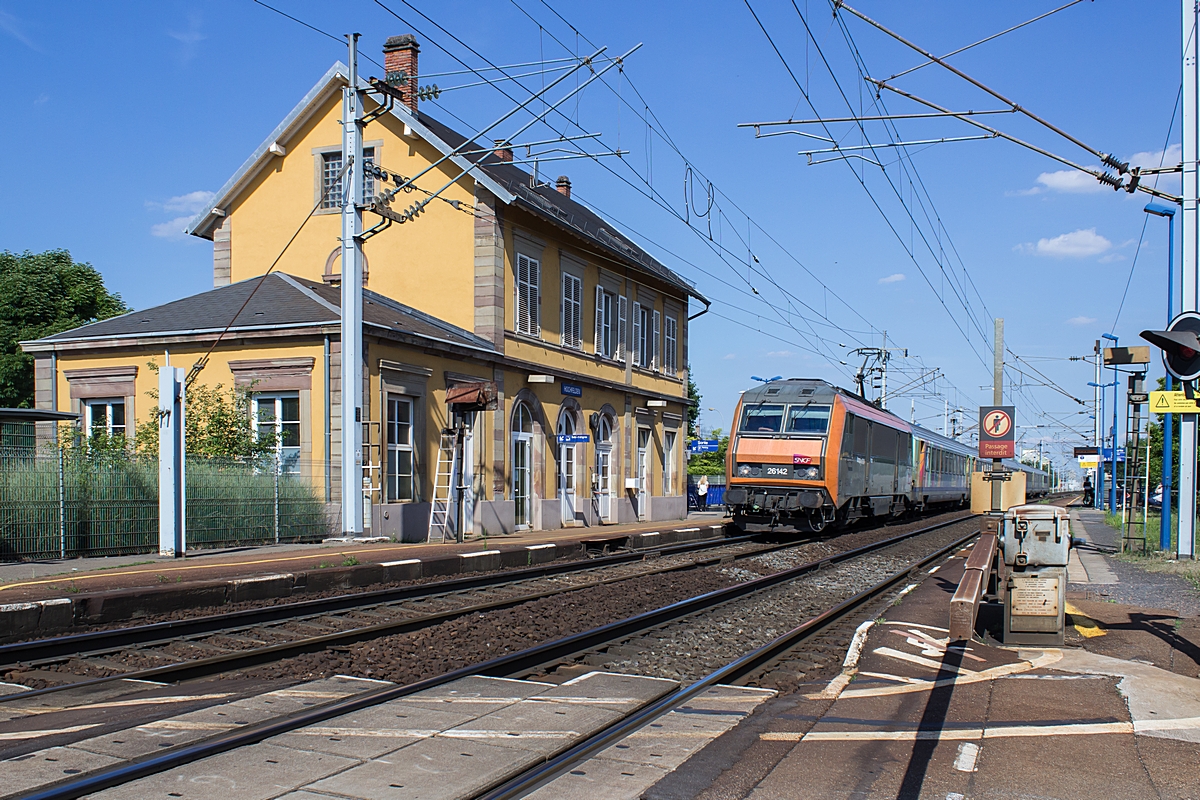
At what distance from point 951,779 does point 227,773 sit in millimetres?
3510

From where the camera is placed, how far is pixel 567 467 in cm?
2920

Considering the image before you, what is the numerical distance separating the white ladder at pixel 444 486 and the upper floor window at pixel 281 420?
3.18m

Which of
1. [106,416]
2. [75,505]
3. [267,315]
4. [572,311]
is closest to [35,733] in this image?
[75,505]

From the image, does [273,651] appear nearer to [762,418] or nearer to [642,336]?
[762,418]

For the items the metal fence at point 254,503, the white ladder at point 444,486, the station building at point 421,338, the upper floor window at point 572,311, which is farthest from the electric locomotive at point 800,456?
the metal fence at point 254,503

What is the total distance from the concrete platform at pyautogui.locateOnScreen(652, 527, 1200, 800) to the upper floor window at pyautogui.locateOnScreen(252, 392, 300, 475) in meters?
14.4

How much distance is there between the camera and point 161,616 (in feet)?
36.3

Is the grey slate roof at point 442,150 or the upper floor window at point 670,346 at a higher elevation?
the grey slate roof at point 442,150

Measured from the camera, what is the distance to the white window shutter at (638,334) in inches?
1326

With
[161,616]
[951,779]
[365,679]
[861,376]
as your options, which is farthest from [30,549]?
[861,376]

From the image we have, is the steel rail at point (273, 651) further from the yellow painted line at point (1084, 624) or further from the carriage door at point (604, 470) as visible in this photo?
A: the carriage door at point (604, 470)

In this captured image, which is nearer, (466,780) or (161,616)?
(466,780)

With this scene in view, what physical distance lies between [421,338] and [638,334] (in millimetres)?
13413

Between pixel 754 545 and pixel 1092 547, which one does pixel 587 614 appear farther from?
pixel 1092 547
